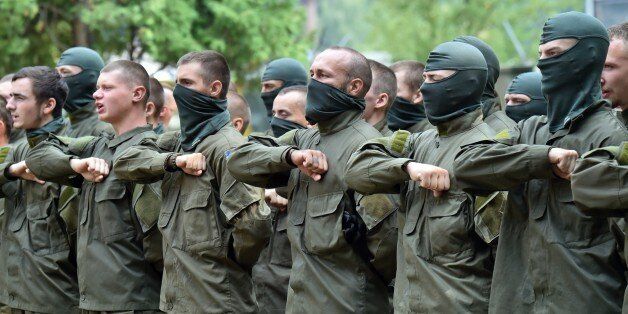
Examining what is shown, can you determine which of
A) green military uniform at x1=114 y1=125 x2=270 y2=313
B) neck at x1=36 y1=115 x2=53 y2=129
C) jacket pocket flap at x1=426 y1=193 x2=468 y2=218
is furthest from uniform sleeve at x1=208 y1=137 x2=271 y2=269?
neck at x1=36 y1=115 x2=53 y2=129

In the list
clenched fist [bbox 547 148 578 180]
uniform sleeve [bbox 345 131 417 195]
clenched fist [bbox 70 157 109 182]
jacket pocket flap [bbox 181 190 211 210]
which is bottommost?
clenched fist [bbox 70 157 109 182]

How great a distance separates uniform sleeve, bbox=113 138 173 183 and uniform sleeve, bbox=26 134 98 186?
1.74ft

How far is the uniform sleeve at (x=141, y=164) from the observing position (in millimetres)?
7801

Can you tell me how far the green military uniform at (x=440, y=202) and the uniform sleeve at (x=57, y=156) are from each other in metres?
2.76

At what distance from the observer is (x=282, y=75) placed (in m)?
10.5

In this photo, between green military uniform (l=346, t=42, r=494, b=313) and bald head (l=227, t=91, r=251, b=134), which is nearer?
green military uniform (l=346, t=42, r=494, b=313)

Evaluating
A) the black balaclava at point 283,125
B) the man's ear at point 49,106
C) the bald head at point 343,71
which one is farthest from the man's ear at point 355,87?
the man's ear at point 49,106

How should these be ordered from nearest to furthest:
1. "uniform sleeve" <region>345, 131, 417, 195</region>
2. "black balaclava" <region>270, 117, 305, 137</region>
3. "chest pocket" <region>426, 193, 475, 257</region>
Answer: "chest pocket" <region>426, 193, 475, 257</region>, "uniform sleeve" <region>345, 131, 417, 195</region>, "black balaclava" <region>270, 117, 305, 137</region>

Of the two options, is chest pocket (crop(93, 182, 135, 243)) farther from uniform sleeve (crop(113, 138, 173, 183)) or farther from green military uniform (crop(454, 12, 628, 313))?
green military uniform (crop(454, 12, 628, 313))

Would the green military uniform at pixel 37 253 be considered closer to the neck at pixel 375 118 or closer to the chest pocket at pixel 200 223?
the chest pocket at pixel 200 223

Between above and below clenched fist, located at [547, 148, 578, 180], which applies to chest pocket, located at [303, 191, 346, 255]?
below

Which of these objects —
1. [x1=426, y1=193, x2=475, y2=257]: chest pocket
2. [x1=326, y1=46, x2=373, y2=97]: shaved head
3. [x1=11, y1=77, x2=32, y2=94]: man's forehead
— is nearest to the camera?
[x1=426, y1=193, x2=475, y2=257]: chest pocket

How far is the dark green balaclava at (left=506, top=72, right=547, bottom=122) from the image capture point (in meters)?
8.17

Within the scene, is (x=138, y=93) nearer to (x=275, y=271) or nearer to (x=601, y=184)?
(x=275, y=271)
